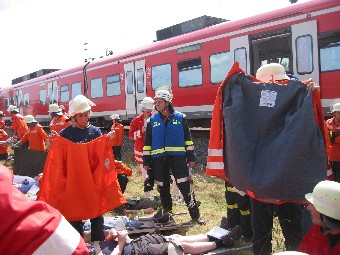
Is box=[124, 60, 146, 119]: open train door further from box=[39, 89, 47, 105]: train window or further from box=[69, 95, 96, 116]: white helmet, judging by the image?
box=[69, 95, 96, 116]: white helmet

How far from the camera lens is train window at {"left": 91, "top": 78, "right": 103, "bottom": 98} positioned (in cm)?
1535

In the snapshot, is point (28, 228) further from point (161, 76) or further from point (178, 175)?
point (161, 76)

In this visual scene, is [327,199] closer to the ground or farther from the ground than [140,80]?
closer to the ground

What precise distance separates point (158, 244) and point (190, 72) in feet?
25.5

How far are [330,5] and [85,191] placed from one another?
6.57 meters

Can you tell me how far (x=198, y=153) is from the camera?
10.1 m

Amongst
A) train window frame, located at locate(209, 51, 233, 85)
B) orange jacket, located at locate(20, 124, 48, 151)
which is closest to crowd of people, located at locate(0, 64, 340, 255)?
orange jacket, located at locate(20, 124, 48, 151)

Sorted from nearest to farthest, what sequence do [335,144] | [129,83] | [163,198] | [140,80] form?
[163,198]
[335,144]
[140,80]
[129,83]

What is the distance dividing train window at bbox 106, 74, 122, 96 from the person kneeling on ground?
10.5 meters

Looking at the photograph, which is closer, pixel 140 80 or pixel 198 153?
pixel 198 153

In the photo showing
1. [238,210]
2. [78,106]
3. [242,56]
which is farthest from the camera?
[242,56]

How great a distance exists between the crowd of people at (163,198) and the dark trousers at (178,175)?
0.01 metres

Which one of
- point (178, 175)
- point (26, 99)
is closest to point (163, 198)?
point (178, 175)

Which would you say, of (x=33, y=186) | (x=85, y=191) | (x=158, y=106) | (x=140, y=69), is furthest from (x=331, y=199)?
(x=140, y=69)
